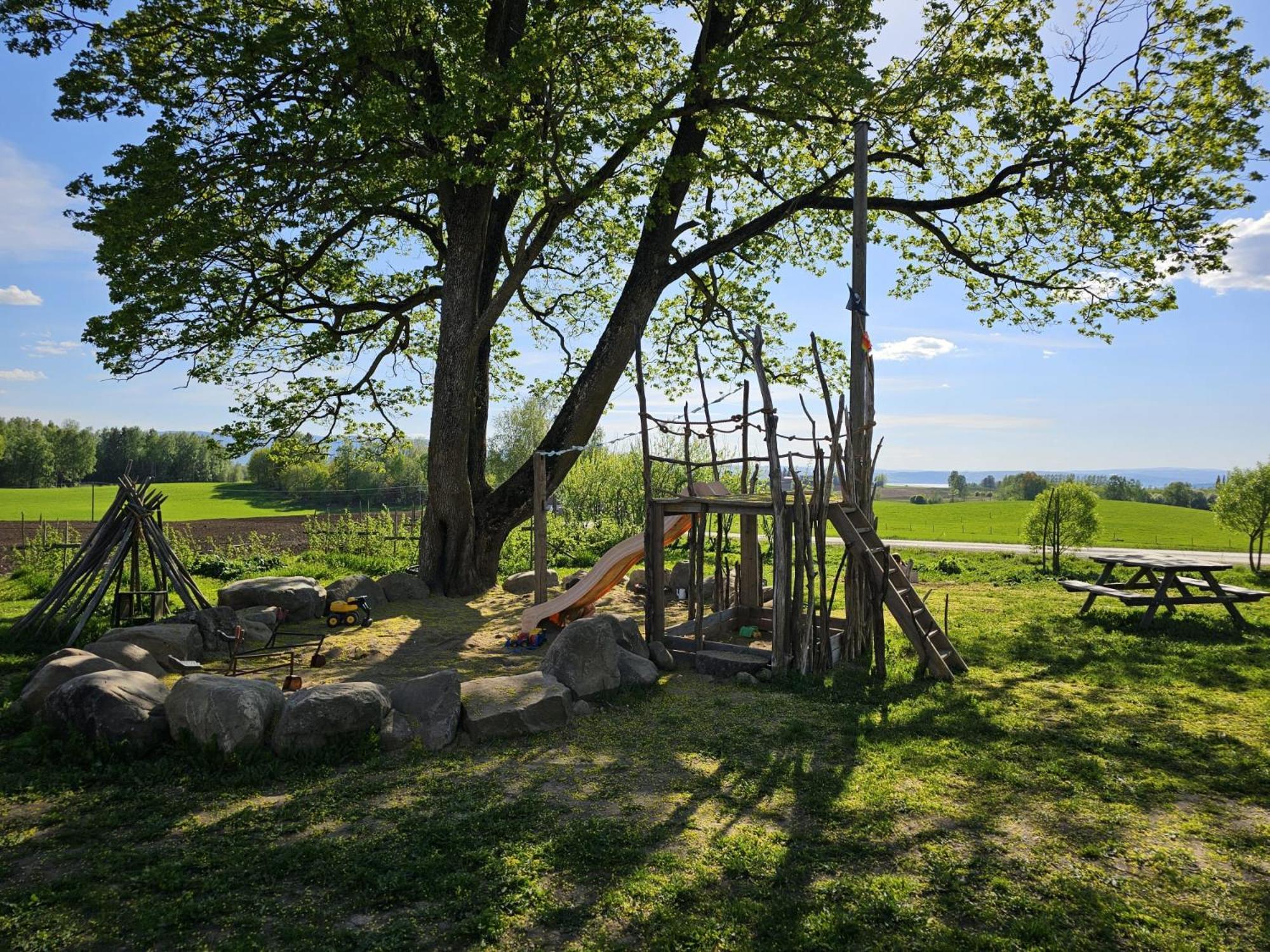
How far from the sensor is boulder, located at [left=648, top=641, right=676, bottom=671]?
29.0 feet

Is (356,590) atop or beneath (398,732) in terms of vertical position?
atop

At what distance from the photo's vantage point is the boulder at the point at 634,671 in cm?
796

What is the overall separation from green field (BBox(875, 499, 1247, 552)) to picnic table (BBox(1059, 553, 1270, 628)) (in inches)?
570

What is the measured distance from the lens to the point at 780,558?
8.20 meters

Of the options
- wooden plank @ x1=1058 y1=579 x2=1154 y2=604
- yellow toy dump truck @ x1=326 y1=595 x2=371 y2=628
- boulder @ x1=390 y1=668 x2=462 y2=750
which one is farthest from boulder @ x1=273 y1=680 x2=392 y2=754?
wooden plank @ x1=1058 y1=579 x2=1154 y2=604

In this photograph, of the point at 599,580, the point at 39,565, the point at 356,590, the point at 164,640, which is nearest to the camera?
the point at 164,640

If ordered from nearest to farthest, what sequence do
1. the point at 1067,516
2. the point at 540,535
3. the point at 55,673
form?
the point at 55,673 → the point at 540,535 → the point at 1067,516

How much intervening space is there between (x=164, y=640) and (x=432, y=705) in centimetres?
423

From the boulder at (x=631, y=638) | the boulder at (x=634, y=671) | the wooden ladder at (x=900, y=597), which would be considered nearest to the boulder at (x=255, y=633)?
the boulder at (x=631, y=638)

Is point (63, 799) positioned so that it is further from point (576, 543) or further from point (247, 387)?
point (576, 543)

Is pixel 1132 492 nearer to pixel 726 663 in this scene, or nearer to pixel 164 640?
pixel 726 663

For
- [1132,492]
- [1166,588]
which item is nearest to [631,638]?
[1166,588]

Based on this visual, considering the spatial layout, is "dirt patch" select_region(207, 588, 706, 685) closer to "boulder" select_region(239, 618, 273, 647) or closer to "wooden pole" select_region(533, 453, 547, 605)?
"boulder" select_region(239, 618, 273, 647)

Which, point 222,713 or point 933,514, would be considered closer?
point 222,713
